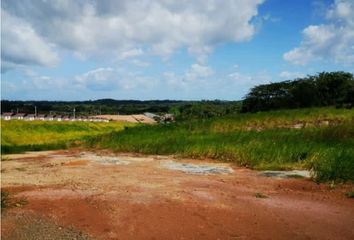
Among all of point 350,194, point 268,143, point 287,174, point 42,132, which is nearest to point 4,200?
point 350,194

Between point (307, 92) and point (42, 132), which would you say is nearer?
point (307, 92)

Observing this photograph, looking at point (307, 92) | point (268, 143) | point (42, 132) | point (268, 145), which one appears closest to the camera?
point (268, 145)

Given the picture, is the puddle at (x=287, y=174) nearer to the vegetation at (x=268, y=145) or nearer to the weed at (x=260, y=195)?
the vegetation at (x=268, y=145)

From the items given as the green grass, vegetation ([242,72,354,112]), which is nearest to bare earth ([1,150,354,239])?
the green grass

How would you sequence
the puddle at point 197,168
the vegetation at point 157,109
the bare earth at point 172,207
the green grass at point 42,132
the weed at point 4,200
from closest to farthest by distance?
the bare earth at point 172,207
the weed at point 4,200
the puddle at point 197,168
the green grass at point 42,132
the vegetation at point 157,109

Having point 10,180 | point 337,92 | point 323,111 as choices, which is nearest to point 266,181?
point 10,180

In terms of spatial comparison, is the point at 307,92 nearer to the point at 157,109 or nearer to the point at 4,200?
the point at 4,200

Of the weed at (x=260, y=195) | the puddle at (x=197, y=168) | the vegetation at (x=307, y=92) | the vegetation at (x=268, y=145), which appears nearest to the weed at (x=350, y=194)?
the vegetation at (x=268, y=145)

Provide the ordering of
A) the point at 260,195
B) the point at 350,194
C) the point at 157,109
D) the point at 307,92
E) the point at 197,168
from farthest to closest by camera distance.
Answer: the point at 157,109 → the point at 307,92 → the point at 197,168 → the point at 350,194 → the point at 260,195

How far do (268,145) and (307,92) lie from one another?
1065 inches

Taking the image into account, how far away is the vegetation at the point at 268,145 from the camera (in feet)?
43.7

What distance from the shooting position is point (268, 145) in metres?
16.8

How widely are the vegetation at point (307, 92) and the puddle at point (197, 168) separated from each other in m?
26.9

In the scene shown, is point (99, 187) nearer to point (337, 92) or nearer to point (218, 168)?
point (218, 168)
